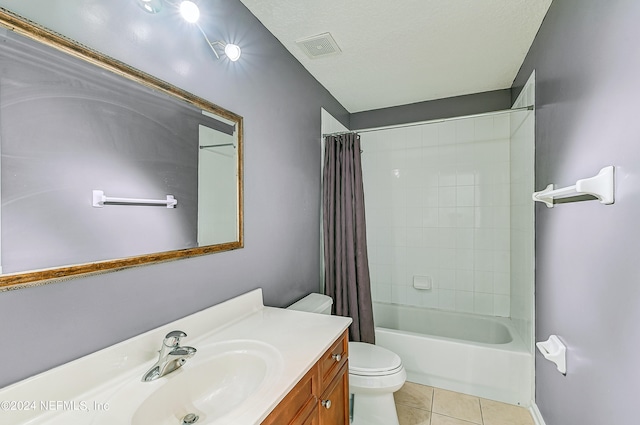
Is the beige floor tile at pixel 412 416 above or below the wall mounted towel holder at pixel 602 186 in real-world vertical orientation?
below

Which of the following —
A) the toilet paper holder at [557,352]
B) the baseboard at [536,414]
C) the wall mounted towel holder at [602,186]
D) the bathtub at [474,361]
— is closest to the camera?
the wall mounted towel holder at [602,186]

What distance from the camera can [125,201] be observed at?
1.00 metres

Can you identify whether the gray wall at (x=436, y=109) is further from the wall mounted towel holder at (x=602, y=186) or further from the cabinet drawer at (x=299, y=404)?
the cabinet drawer at (x=299, y=404)

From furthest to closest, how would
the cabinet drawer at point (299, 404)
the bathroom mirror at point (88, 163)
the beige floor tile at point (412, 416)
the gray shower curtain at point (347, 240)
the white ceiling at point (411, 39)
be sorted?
1. the gray shower curtain at point (347, 240)
2. the beige floor tile at point (412, 416)
3. the white ceiling at point (411, 39)
4. the cabinet drawer at point (299, 404)
5. the bathroom mirror at point (88, 163)

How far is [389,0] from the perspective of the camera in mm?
1555

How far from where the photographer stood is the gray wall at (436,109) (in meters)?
2.73

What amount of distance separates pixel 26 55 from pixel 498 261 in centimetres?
319

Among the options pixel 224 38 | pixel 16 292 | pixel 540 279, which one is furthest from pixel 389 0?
pixel 16 292

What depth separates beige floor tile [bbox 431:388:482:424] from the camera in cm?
193

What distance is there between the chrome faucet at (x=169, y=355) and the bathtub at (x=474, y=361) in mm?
1751

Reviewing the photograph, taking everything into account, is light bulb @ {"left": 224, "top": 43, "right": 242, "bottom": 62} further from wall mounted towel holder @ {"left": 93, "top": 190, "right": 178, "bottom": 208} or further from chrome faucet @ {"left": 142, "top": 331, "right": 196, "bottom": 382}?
chrome faucet @ {"left": 142, "top": 331, "right": 196, "bottom": 382}

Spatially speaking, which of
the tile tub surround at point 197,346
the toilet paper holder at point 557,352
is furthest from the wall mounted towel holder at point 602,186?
the tile tub surround at point 197,346

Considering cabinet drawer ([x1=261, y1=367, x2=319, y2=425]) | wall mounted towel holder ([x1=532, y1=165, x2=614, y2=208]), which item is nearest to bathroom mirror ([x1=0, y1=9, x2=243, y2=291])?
cabinet drawer ([x1=261, y1=367, x2=319, y2=425])

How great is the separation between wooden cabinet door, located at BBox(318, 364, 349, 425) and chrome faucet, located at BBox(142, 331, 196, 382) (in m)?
0.55
